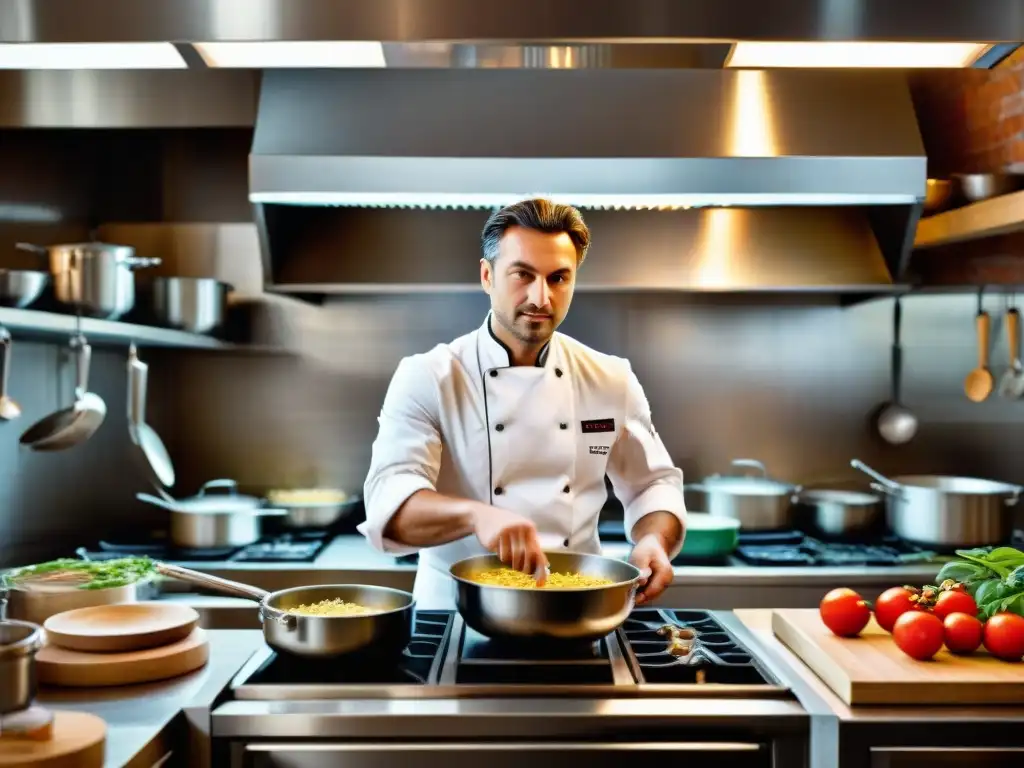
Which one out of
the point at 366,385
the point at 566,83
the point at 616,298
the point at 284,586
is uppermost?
the point at 566,83

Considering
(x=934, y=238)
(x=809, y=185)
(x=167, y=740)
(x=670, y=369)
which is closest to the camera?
(x=167, y=740)

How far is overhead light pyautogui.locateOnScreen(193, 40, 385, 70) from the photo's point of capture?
150 centimetres

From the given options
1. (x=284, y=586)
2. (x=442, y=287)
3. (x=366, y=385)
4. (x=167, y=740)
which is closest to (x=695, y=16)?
(x=167, y=740)

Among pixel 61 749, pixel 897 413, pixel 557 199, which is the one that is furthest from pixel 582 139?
pixel 61 749

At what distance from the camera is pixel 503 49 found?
1.50 meters

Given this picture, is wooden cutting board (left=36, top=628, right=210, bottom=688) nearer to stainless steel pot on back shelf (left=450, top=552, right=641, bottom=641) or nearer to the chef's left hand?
stainless steel pot on back shelf (left=450, top=552, right=641, bottom=641)

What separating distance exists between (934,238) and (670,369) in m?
1.03

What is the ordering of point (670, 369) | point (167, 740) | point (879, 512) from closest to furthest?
point (167, 740) < point (879, 512) < point (670, 369)

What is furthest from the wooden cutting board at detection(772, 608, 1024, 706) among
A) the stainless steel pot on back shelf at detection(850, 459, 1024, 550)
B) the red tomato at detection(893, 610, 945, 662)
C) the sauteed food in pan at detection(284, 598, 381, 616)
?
the stainless steel pot on back shelf at detection(850, 459, 1024, 550)

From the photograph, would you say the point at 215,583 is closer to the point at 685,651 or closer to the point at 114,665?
the point at 114,665

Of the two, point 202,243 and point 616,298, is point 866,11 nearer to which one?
point 616,298

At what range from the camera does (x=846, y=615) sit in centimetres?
172

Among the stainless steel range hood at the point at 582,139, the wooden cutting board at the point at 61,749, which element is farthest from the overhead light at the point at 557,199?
the wooden cutting board at the point at 61,749

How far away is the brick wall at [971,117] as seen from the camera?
305 cm
